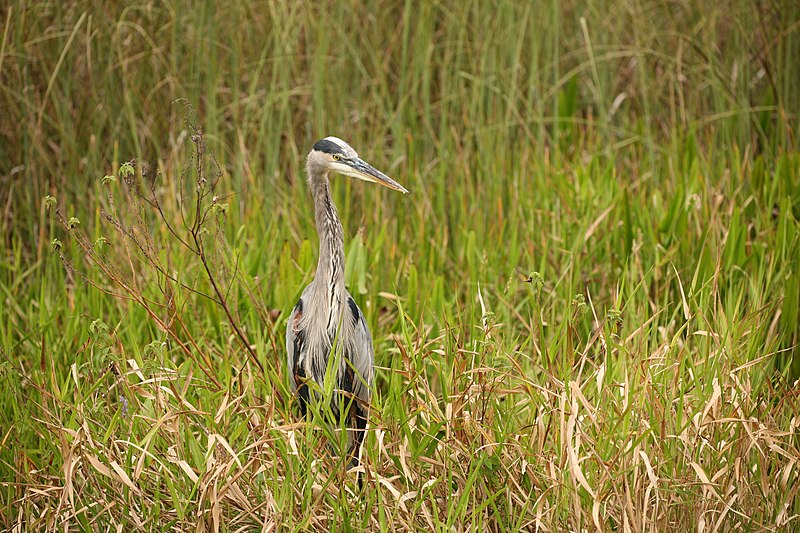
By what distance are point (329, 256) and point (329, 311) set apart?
162mm

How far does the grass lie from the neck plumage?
0.23m

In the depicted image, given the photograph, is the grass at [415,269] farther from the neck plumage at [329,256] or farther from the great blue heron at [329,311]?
the neck plumage at [329,256]

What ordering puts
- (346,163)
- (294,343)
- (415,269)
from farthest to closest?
(415,269) → (294,343) → (346,163)

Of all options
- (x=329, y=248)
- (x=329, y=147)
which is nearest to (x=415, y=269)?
(x=329, y=248)

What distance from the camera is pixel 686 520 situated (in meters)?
2.37

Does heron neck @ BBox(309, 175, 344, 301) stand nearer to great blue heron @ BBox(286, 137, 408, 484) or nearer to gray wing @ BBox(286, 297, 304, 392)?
great blue heron @ BBox(286, 137, 408, 484)

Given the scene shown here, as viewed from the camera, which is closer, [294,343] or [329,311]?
[329,311]

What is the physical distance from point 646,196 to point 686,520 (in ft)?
7.87

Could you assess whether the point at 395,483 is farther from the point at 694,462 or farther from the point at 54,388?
the point at 54,388

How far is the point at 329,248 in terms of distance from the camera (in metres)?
2.84

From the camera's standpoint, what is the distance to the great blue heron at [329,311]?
110 inches

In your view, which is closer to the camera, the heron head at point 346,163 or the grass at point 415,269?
the grass at point 415,269

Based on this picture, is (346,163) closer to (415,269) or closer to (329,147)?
(329,147)

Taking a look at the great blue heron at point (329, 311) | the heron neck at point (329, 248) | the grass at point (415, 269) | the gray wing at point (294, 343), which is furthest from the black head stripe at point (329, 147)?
the gray wing at point (294, 343)
